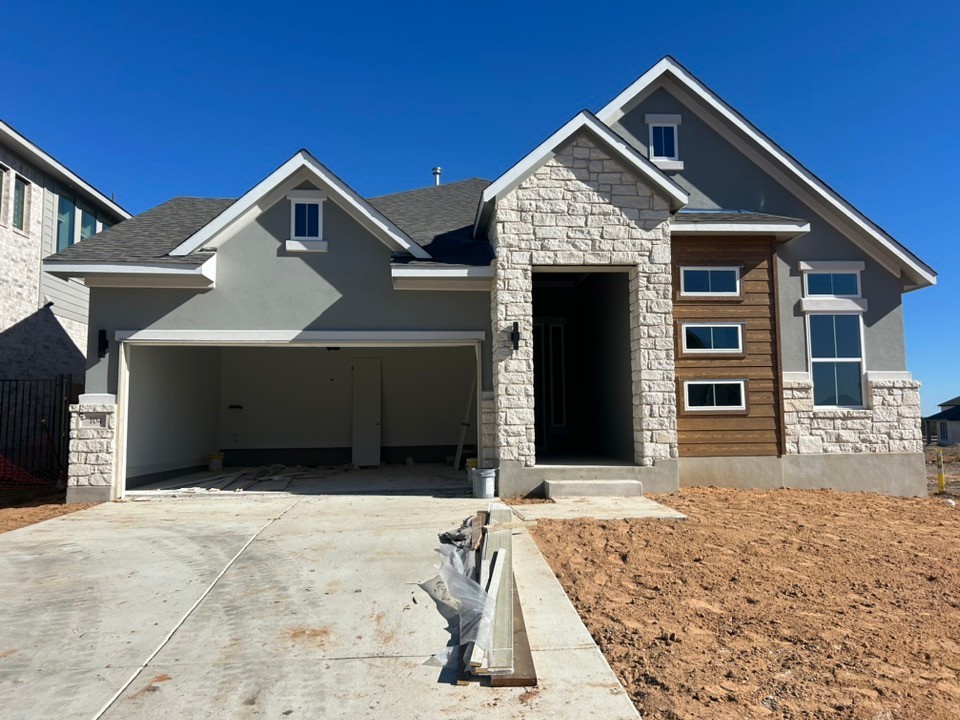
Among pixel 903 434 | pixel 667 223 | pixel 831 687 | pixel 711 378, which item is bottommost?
pixel 831 687

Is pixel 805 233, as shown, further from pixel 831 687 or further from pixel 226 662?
pixel 226 662

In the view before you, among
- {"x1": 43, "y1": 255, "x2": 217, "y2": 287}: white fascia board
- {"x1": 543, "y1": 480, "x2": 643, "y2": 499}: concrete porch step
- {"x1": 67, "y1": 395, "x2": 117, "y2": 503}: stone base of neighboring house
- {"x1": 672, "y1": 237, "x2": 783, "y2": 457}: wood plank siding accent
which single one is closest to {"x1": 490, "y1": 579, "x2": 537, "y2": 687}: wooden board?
{"x1": 543, "y1": 480, "x2": 643, "y2": 499}: concrete porch step

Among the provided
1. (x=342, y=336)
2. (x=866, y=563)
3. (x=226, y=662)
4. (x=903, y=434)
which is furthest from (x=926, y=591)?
(x=342, y=336)

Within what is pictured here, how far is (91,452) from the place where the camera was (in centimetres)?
970

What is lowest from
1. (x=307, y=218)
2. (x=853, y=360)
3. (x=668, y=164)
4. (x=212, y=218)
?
(x=853, y=360)

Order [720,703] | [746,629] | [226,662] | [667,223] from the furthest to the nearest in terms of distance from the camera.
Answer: [667,223] → [746,629] → [226,662] → [720,703]

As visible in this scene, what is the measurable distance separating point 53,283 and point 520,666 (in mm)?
15738

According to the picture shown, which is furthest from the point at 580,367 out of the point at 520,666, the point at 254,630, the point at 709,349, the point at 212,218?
the point at 520,666

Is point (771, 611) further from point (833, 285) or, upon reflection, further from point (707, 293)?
point (833, 285)

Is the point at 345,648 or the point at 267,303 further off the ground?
the point at 267,303

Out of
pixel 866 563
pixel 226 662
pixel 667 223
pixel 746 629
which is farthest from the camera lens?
pixel 667 223

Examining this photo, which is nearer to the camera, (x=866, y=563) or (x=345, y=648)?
(x=345, y=648)

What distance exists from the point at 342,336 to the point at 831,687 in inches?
329

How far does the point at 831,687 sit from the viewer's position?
11.2 ft
